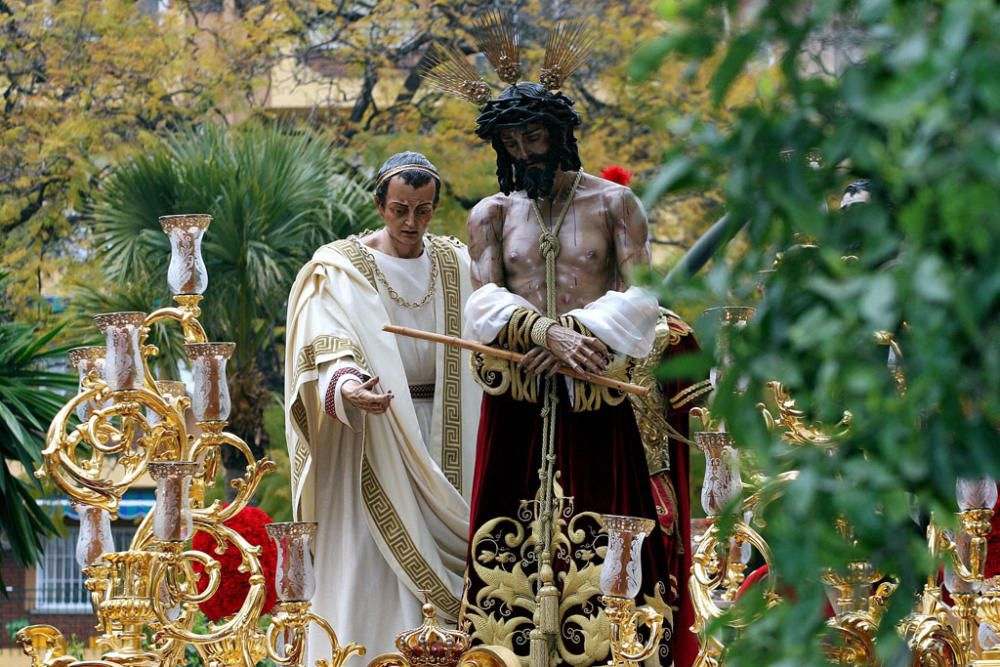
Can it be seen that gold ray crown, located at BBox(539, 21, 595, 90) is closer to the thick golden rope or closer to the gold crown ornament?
the thick golden rope

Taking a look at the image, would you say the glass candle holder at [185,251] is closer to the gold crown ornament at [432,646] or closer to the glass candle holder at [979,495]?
the gold crown ornament at [432,646]

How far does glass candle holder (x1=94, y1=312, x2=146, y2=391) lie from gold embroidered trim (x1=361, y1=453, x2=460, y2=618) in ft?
3.42

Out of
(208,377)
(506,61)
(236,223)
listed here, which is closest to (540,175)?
(506,61)

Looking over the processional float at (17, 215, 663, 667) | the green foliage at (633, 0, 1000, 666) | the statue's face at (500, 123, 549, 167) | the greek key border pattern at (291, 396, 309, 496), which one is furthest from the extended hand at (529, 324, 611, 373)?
the green foliage at (633, 0, 1000, 666)

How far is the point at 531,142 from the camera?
6.20 metres

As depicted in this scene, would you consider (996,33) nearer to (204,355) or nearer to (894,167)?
(894,167)

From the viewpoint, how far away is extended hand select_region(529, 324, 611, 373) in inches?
231

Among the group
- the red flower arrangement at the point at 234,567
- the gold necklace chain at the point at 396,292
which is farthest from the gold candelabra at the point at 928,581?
the red flower arrangement at the point at 234,567

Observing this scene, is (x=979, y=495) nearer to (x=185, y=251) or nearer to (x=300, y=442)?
(x=300, y=442)

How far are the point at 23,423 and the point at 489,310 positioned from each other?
4807mm

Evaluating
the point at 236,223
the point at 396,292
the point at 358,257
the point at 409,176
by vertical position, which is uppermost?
the point at 236,223

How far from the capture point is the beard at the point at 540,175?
620cm

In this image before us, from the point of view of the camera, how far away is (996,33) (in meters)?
2.10

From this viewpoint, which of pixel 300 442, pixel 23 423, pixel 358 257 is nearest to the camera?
pixel 300 442
